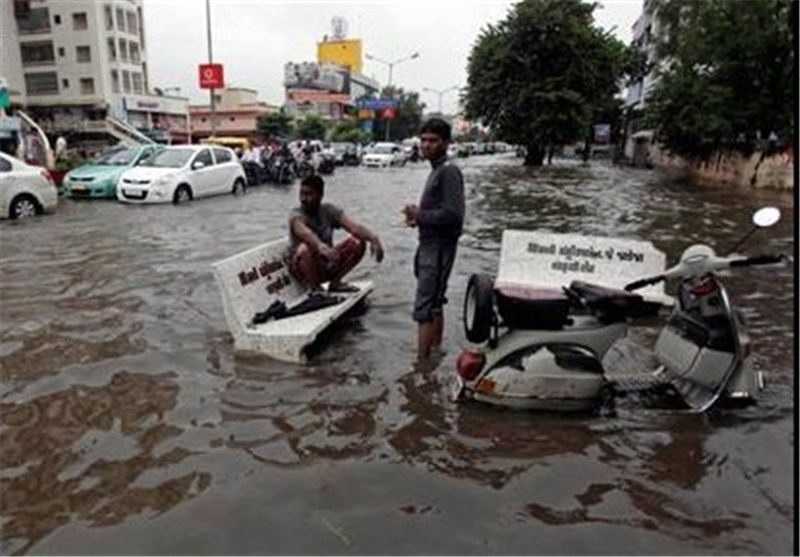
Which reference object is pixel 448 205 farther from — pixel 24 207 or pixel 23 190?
pixel 24 207

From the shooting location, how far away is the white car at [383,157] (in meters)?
39.8

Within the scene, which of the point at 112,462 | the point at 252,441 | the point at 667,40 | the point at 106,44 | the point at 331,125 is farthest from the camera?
the point at 331,125

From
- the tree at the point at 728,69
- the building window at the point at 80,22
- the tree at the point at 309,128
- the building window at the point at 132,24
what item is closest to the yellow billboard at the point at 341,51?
the tree at the point at 309,128

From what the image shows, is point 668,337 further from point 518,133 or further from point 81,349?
point 518,133

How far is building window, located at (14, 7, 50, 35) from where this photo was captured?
193 ft

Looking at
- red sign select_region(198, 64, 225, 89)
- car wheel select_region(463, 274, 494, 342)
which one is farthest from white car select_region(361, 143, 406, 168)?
car wheel select_region(463, 274, 494, 342)

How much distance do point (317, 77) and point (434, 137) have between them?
98.8 m

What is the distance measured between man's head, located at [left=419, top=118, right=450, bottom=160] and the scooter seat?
1.41 meters

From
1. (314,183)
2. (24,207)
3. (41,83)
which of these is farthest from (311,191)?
(41,83)

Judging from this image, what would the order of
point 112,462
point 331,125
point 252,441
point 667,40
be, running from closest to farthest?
point 112,462
point 252,441
point 667,40
point 331,125

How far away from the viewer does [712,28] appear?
90.2 feet

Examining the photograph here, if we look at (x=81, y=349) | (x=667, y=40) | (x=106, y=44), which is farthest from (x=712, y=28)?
(x=106, y=44)

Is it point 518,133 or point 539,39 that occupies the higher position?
point 539,39

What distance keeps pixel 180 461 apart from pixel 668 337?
3239 mm
